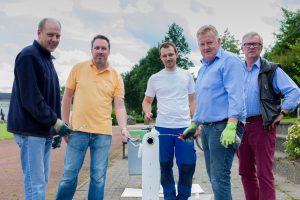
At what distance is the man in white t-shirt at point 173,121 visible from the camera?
5.18m

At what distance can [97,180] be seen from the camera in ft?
15.0

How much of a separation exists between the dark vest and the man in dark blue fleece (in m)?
2.02

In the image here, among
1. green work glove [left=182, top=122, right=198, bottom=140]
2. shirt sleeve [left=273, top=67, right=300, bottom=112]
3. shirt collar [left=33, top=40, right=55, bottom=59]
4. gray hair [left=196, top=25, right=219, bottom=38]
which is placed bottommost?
green work glove [left=182, top=122, right=198, bottom=140]

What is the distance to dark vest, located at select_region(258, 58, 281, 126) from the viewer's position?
14.9 feet

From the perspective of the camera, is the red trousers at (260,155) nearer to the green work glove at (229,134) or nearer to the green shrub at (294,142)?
the green work glove at (229,134)

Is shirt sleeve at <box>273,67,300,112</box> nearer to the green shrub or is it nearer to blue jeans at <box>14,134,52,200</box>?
blue jeans at <box>14,134,52,200</box>

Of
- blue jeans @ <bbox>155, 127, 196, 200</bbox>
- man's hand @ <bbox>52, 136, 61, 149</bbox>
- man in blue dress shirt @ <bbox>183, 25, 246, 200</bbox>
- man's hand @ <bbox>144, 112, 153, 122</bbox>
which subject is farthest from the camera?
man's hand @ <bbox>144, 112, 153, 122</bbox>

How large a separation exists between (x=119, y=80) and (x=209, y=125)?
3.94ft

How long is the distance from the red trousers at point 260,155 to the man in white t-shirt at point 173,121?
2.32ft

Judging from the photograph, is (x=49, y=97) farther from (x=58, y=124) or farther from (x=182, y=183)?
(x=182, y=183)

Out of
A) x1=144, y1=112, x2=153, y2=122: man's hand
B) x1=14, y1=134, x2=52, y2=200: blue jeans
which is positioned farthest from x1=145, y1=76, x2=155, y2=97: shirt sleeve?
x1=14, y1=134, x2=52, y2=200: blue jeans

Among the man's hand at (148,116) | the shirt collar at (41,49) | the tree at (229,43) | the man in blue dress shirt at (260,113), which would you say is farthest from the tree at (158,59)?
the shirt collar at (41,49)

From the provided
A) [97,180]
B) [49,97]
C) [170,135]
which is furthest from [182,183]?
[49,97]

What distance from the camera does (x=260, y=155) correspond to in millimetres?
4488
